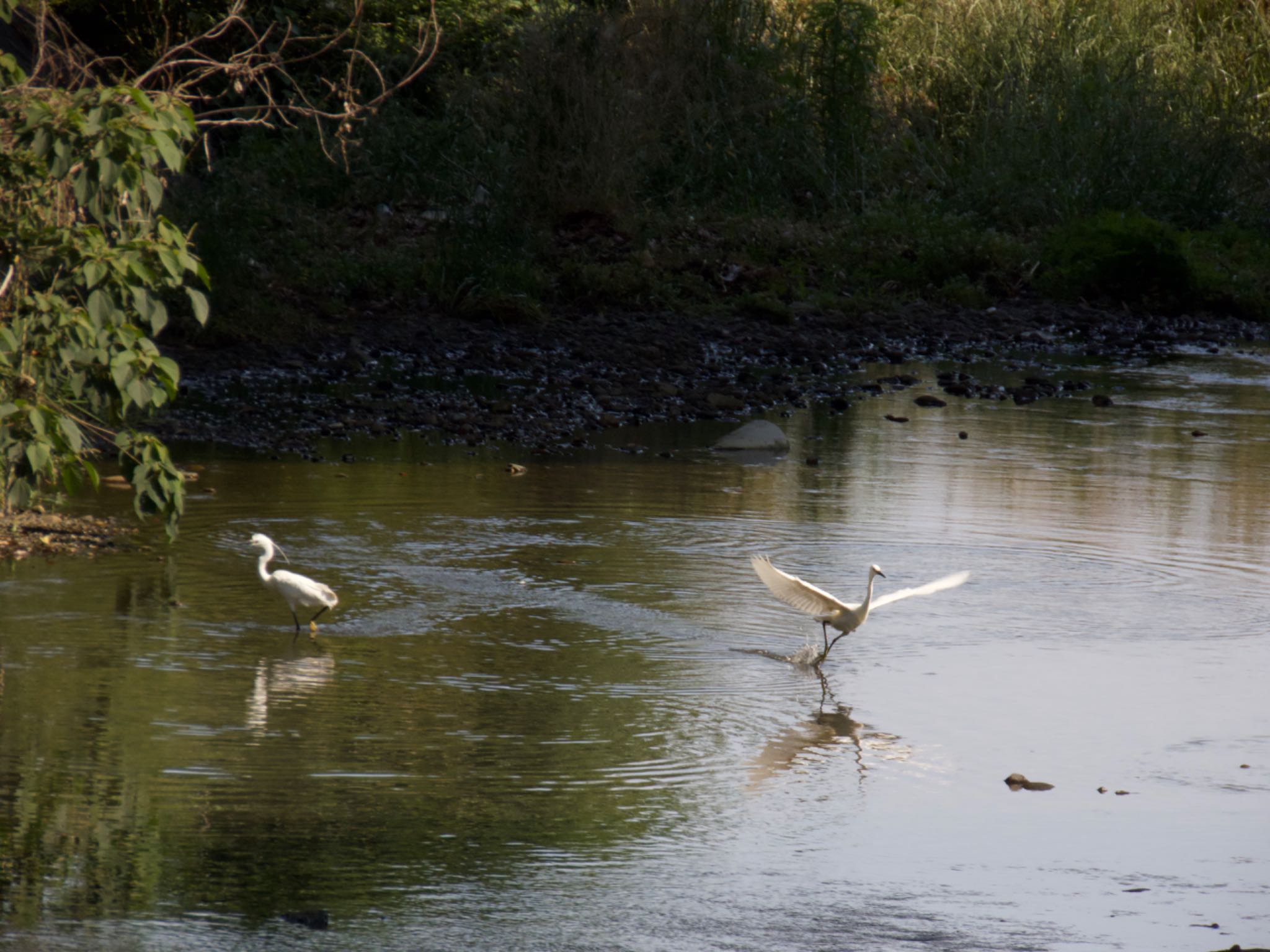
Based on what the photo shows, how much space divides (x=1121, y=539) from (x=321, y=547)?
13.0 feet

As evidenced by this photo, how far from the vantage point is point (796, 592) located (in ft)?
20.7

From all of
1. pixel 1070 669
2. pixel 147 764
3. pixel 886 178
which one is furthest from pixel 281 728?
pixel 886 178

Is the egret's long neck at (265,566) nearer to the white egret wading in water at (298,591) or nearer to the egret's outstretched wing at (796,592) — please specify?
the white egret wading in water at (298,591)

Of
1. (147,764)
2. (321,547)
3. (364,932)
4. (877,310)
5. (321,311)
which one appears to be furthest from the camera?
(877,310)

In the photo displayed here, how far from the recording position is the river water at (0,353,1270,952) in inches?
159

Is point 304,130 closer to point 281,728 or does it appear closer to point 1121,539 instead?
point 1121,539

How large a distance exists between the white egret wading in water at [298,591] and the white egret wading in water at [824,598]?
5.29 feet

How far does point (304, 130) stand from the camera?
20109 millimetres

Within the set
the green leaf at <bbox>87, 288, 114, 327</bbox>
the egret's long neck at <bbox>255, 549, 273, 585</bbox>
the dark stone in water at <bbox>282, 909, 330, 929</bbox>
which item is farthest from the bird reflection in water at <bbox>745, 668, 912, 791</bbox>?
the green leaf at <bbox>87, 288, 114, 327</bbox>

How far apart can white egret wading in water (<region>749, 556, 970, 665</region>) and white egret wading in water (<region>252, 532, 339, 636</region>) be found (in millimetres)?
1612

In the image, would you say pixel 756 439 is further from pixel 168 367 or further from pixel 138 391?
pixel 138 391

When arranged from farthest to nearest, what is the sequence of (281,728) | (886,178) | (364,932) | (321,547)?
(886,178) < (321,547) < (281,728) < (364,932)

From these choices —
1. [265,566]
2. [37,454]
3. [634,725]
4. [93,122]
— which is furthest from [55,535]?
[634,725]

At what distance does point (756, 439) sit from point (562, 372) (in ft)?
8.75
